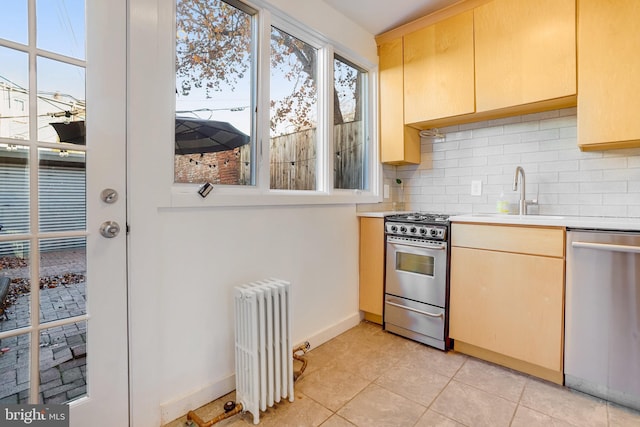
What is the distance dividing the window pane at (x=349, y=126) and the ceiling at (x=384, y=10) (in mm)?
355

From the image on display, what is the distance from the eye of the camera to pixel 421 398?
1.76 meters

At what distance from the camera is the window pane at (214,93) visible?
1.72 meters

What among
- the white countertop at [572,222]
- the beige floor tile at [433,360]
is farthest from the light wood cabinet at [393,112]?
the beige floor tile at [433,360]

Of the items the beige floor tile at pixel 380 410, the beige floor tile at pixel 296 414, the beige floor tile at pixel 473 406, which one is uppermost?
the beige floor tile at pixel 473 406

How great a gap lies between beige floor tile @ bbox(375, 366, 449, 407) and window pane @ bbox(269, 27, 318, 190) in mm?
1443

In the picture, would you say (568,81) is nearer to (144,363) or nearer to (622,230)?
(622,230)

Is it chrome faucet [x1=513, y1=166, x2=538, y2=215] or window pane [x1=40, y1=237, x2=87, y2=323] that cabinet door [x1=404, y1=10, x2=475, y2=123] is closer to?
chrome faucet [x1=513, y1=166, x2=538, y2=215]

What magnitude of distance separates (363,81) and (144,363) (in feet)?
9.11

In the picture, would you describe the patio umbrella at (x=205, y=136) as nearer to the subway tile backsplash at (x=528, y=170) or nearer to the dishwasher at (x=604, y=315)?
the subway tile backsplash at (x=528, y=170)

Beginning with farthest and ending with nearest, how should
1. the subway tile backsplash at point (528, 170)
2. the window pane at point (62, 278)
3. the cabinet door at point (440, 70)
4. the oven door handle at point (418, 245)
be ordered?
the cabinet door at point (440, 70), the oven door handle at point (418, 245), the subway tile backsplash at point (528, 170), the window pane at point (62, 278)

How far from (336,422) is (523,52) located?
2583mm

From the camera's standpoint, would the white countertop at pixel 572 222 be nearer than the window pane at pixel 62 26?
No

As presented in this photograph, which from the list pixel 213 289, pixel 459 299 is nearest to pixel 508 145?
pixel 459 299

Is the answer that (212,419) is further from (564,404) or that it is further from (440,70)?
(440,70)
